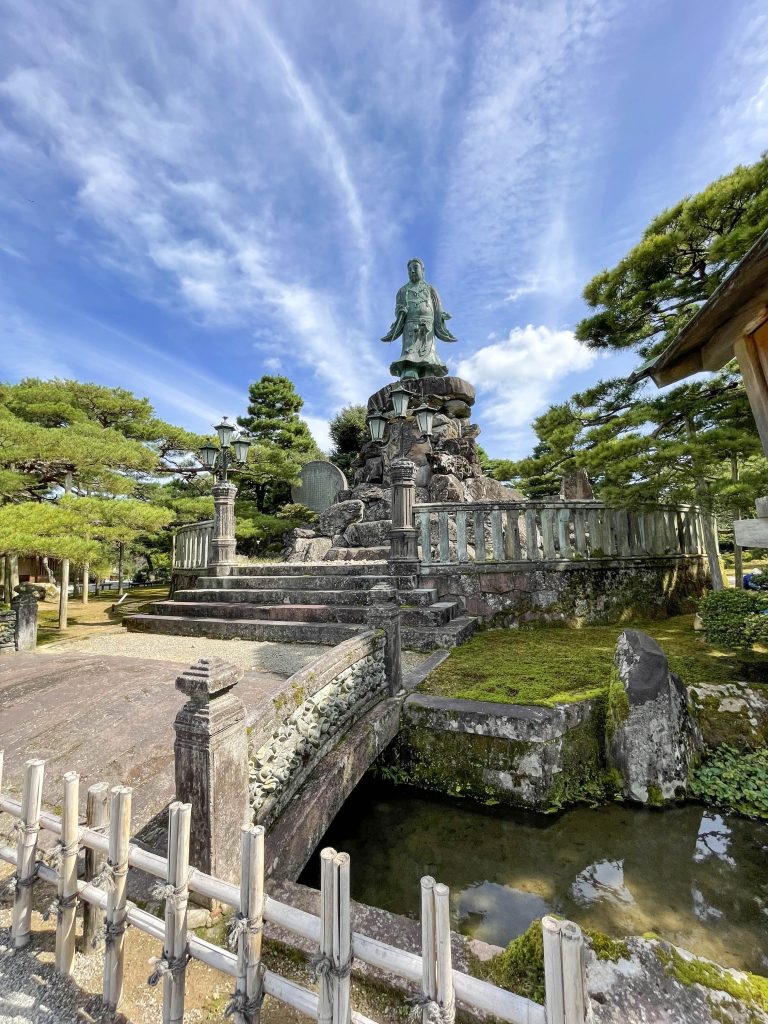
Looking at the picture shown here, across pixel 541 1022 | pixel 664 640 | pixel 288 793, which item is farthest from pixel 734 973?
pixel 664 640

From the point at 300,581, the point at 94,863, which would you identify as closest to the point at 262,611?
the point at 300,581

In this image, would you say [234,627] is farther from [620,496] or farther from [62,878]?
[620,496]

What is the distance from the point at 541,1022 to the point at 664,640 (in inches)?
244

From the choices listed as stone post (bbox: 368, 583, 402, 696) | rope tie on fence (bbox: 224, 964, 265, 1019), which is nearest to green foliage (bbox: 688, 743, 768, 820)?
stone post (bbox: 368, 583, 402, 696)

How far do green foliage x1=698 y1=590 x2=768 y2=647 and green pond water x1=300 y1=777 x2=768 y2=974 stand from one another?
2.28 m

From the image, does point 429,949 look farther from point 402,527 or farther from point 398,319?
point 398,319

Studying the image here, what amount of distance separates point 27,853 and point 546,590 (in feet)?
21.9

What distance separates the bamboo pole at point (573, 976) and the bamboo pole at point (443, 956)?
1.05ft

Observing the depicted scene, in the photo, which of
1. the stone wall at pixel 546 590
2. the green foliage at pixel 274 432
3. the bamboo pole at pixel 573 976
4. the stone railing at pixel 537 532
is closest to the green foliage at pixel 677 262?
the stone railing at pixel 537 532

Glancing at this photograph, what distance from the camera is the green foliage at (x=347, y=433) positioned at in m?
21.1

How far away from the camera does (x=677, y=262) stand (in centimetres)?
699

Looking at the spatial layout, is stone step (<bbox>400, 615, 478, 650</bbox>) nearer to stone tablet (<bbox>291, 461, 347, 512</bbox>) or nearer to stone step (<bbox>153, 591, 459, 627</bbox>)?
stone step (<bbox>153, 591, 459, 627</bbox>)

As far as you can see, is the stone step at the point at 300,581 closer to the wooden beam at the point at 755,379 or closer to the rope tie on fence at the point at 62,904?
the wooden beam at the point at 755,379

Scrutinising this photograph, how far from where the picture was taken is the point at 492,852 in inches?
118
